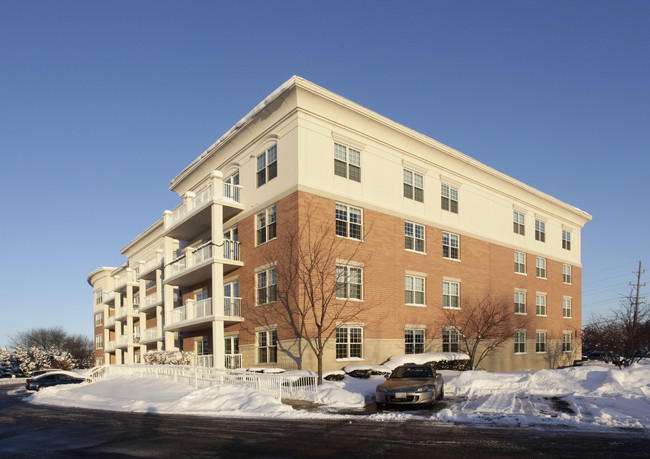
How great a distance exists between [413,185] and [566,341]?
78.9ft

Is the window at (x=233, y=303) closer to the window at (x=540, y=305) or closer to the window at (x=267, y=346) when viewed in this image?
the window at (x=267, y=346)

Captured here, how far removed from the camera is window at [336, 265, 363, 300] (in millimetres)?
26922

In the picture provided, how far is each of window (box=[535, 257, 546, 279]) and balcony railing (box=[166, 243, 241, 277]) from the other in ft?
84.0

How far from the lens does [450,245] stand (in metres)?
34.3

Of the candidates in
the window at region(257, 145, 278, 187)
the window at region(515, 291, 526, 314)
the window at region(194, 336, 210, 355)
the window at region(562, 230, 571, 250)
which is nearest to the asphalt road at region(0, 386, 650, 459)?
the window at region(257, 145, 278, 187)

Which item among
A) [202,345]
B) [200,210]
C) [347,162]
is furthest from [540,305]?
[200,210]

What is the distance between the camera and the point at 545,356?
42.4m

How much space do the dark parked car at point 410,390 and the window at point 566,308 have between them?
1263 inches

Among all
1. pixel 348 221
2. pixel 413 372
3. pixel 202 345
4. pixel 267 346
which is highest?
pixel 348 221

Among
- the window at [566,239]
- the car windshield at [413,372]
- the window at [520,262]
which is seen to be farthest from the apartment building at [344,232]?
the window at [566,239]

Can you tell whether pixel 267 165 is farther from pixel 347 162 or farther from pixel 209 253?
pixel 209 253

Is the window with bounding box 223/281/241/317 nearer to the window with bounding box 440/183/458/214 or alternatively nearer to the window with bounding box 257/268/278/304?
the window with bounding box 257/268/278/304

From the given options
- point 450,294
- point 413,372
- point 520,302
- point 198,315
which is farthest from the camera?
point 520,302

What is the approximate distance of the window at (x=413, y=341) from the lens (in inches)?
1188
